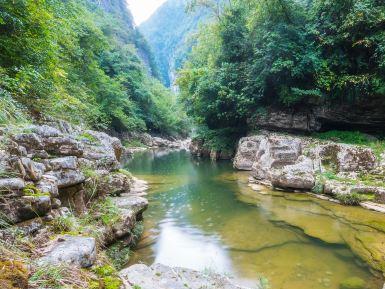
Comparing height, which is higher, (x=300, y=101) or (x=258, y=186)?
(x=300, y=101)

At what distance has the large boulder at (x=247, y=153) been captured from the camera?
16281mm

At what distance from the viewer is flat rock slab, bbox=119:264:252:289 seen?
3.66 m

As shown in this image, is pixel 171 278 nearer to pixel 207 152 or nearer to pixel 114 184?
pixel 114 184

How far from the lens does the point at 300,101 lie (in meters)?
16.1

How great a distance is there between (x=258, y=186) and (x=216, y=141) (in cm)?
1005

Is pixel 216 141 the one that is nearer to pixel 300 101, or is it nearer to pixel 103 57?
pixel 300 101

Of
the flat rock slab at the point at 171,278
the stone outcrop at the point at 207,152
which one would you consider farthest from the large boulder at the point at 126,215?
the stone outcrop at the point at 207,152

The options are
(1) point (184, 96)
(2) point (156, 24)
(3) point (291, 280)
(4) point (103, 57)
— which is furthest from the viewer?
(2) point (156, 24)

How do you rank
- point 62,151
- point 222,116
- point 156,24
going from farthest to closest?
point 156,24
point 222,116
point 62,151

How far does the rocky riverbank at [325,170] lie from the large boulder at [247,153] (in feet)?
6.75

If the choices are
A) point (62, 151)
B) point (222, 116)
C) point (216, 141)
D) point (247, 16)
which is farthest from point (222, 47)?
point (62, 151)

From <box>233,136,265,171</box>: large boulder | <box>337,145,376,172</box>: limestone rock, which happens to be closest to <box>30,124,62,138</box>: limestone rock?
<box>337,145,376,172</box>: limestone rock

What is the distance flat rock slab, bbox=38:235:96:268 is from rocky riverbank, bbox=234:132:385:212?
834 centimetres

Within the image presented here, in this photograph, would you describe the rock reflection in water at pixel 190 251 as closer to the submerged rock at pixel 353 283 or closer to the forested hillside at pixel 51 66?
the submerged rock at pixel 353 283
